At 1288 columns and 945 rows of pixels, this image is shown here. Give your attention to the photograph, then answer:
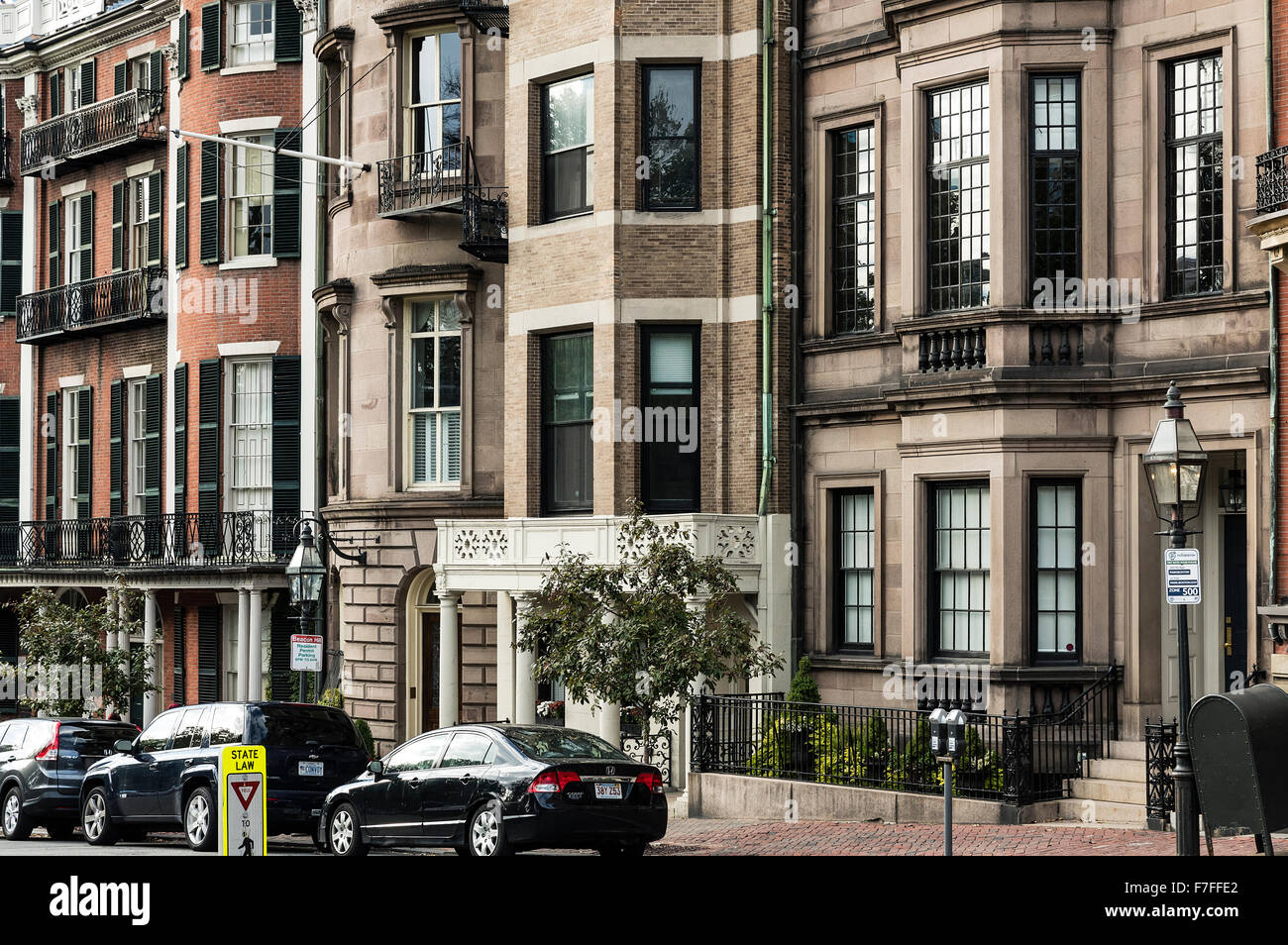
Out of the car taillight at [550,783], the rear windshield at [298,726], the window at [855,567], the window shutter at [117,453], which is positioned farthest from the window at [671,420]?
the window shutter at [117,453]

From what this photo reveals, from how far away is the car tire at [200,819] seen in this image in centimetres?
2125

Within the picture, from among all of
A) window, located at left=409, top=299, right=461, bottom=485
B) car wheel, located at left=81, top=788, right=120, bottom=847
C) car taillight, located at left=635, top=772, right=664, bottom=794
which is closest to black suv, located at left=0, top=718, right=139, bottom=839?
car wheel, located at left=81, top=788, right=120, bottom=847

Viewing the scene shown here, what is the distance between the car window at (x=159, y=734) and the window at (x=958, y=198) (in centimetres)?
1065

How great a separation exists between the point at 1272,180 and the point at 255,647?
20942mm

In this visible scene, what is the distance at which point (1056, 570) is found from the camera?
73.4 ft

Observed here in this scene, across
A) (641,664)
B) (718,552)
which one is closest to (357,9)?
(718,552)

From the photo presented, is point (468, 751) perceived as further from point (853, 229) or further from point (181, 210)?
point (181, 210)

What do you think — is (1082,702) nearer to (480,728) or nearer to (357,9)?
(480,728)

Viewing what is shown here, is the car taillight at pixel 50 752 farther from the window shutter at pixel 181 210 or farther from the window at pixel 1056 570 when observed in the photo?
the window shutter at pixel 181 210

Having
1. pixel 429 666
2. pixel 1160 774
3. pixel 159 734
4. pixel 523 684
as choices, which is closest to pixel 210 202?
pixel 429 666

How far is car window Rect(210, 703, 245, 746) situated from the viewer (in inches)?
851

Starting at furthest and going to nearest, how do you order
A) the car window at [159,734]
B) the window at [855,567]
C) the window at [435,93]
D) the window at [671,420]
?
the window at [435,93], the window at [671,420], the window at [855,567], the car window at [159,734]

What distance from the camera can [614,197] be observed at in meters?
26.4

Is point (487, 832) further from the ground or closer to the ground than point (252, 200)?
closer to the ground
